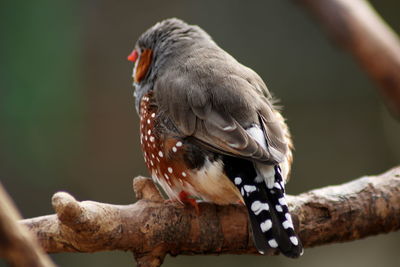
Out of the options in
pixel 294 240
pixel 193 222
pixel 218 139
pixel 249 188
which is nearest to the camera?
pixel 294 240

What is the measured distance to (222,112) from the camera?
3.28m

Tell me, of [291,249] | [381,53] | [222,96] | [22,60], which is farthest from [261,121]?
[22,60]

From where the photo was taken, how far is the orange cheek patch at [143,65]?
4.10m

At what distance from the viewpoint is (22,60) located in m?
6.28

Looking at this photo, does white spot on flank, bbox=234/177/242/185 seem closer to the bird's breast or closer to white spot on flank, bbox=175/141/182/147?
the bird's breast

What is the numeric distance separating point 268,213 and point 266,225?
63 millimetres

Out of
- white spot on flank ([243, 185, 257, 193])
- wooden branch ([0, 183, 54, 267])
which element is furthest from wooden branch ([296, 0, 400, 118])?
wooden branch ([0, 183, 54, 267])

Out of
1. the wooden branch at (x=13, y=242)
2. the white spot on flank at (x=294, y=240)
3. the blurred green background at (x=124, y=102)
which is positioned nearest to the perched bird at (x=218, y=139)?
the white spot on flank at (x=294, y=240)

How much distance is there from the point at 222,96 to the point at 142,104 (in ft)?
2.04

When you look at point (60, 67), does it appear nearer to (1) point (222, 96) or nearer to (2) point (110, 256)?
(2) point (110, 256)

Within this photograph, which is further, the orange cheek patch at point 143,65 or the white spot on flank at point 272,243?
the orange cheek patch at point 143,65

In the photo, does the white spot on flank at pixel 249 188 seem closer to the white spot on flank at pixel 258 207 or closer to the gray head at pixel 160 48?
the white spot on flank at pixel 258 207

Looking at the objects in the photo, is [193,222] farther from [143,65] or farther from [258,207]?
[143,65]

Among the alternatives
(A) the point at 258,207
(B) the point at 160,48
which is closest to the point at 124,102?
(B) the point at 160,48
